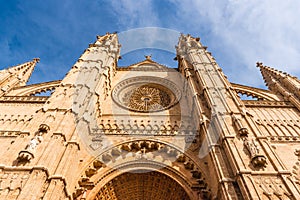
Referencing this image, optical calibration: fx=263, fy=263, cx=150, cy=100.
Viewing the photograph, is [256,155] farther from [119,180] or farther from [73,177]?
[73,177]

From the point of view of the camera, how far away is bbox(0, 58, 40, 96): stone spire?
1479 centimetres

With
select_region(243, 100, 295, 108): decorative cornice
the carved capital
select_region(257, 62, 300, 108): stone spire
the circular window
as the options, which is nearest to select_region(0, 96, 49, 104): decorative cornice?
the circular window

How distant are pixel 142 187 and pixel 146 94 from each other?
7.16 metres

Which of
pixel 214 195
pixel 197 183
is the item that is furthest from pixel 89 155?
pixel 214 195

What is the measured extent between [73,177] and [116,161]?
6.07 feet

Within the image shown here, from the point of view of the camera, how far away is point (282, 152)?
32.9ft

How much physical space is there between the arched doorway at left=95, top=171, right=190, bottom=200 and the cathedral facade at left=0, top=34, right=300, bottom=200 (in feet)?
0.13

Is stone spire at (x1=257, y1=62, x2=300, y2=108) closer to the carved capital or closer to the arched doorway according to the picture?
the arched doorway

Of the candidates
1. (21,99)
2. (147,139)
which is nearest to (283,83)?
(147,139)

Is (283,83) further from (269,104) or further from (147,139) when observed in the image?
(147,139)

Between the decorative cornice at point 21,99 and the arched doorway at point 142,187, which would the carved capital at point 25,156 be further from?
the decorative cornice at point 21,99

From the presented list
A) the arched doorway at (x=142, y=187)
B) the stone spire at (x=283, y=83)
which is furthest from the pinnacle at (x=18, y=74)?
the stone spire at (x=283, y=83)

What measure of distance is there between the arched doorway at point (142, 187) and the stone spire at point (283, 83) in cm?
806

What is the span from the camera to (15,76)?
1634cm
